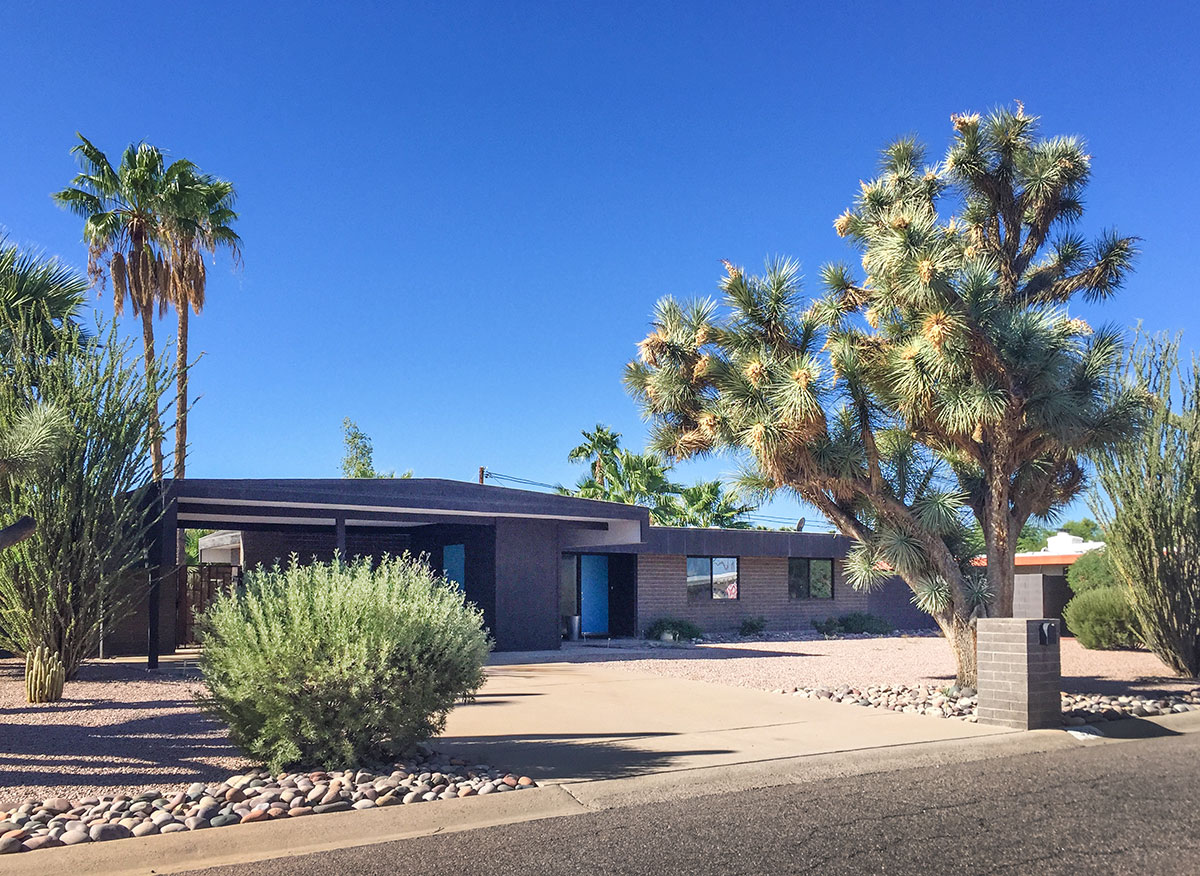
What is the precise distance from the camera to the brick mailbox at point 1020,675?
10.1 metres

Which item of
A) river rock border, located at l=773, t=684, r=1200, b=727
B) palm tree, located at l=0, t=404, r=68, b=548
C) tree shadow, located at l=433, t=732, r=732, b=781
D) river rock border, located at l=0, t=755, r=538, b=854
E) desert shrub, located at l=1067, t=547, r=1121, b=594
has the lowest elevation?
river rock border, located at l=773, t=684, r=1200, b=727

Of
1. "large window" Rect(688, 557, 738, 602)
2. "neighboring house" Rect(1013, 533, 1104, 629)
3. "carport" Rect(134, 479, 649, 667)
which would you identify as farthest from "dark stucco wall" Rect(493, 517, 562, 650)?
"neighboring house" Rect(1013, 533, 1104, 629)

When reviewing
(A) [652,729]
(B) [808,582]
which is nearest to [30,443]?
(A) [652,729]

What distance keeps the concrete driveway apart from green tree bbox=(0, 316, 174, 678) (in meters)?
5.21

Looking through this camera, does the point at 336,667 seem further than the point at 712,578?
No

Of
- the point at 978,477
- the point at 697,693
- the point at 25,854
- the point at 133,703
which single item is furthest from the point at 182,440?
the point at 25,854

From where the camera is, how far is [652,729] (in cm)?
998

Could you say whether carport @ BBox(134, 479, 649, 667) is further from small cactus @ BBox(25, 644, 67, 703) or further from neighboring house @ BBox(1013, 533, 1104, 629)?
neighboring house @ BBox(1013, 533, 1104, 629)

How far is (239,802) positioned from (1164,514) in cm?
1331

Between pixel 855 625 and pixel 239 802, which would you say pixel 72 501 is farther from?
pixel 855 625

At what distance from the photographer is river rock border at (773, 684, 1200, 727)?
11070 mm

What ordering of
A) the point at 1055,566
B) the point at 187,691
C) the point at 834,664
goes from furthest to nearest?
1. the point at 1055,566
2. the point at 834,664
3. the point at 187,691

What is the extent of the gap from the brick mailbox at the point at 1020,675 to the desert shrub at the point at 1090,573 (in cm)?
1444

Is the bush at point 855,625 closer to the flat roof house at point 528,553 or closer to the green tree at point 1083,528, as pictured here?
the flat roof house at point 528,553
